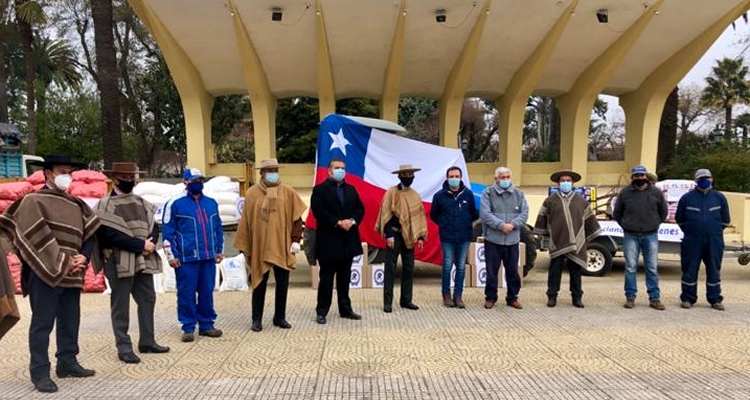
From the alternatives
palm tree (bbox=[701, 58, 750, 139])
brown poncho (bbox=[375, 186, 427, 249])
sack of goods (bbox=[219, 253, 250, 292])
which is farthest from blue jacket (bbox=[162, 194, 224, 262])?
palm tree (bbox=[701, 58, 750, 139])

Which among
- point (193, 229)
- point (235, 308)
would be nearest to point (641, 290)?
point (235, 308)

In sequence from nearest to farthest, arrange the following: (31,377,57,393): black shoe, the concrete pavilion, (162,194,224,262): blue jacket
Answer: (31,377,57,393): black shoe < (162,194,224,262): blue jacket < the concrete pavilion

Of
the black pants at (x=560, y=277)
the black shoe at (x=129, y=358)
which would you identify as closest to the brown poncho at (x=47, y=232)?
the black shoe at (x=129, y=358)

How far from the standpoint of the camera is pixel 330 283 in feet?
22.0

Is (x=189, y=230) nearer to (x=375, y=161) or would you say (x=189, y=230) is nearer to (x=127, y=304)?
(x=127, y=304)

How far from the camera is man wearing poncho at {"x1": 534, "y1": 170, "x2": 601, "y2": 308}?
7422mm

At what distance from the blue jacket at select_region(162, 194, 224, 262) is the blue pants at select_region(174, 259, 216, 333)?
0.12 metres

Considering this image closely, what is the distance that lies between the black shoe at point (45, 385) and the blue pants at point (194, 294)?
1.54 meters

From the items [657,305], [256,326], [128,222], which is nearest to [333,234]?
[256,326]

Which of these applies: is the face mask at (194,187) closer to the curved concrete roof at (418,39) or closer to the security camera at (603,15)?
the curved concrete roof at (418,39)

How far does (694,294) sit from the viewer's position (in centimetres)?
741

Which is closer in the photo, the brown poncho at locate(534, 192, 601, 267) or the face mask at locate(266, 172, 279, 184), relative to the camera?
the face mask at locate(266, 172, 279, 184)

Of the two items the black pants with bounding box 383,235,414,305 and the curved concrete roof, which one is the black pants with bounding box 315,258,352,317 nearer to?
the black pants with bounding box 383,235,414,305

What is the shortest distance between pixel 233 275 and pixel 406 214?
10.7 feet
